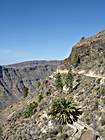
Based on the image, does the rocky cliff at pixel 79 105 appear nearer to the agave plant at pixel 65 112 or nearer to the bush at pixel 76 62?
the bush at pixel 76 62

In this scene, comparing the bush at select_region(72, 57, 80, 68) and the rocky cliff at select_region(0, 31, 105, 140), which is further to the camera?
the bush at select_region(72, 57, 80, 68)

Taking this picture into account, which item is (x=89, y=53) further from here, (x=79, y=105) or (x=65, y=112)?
(x=65, y=112)

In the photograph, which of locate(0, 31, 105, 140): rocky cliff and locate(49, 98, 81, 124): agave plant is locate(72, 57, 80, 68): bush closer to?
locate(0, 31, 105, 140): rocky cliff

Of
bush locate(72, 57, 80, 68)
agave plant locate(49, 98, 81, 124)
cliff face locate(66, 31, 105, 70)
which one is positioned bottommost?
agave plant locate(49, 98, 81, 124)

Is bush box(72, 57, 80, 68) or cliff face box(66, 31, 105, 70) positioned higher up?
cliff face box(66, 31, 105, 70)

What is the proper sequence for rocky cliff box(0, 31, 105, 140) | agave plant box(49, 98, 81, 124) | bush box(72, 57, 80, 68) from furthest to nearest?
bush box(72, 57, 80, 68) → agave plant box(49, 98, 81, 124) → rocky cliff box(0, 31, 105, 140)

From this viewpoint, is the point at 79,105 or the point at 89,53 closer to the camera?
the point at 79,105

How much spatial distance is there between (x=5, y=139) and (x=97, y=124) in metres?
43.1

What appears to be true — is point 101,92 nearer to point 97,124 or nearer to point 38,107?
point 97,124

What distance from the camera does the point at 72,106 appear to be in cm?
6800

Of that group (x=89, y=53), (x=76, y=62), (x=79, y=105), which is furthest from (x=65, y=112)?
(x=89, y=53)

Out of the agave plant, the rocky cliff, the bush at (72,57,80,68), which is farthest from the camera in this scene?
the bush at (72,57,80,68)

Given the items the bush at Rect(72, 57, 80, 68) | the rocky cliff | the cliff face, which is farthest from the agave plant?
the bush at Rect(72, 57, 80, 68)

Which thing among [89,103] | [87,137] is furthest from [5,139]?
[87,137]
